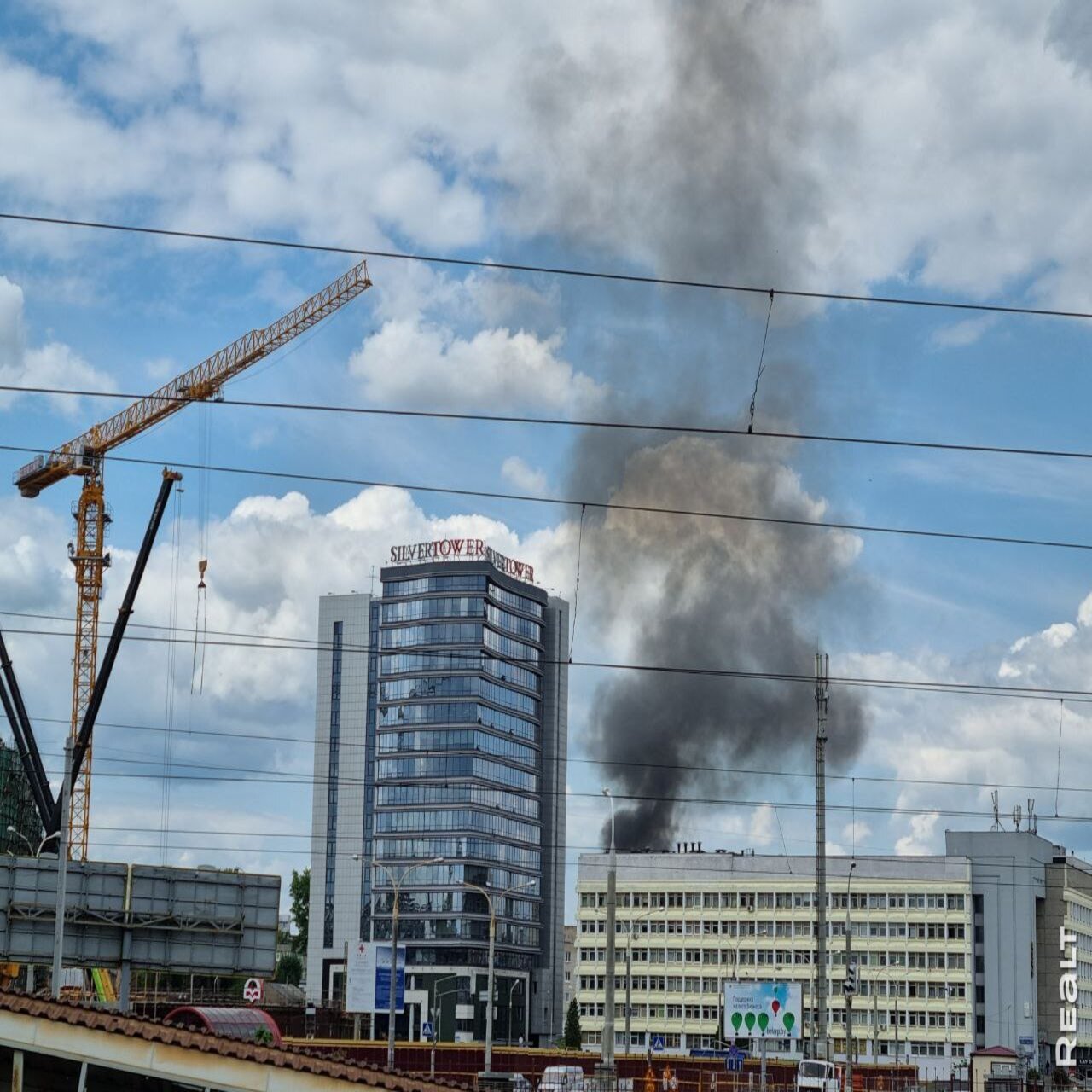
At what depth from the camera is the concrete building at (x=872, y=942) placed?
528 ft

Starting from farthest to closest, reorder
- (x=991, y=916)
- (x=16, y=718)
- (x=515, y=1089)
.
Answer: (x=991, y=916) < (x=16, y=718) < (x=515, y=1089)

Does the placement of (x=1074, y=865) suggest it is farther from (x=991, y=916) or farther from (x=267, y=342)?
(x=267, y=342)

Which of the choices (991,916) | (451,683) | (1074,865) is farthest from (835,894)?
(451,683)

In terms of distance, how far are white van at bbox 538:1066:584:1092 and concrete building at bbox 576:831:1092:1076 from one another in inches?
3175

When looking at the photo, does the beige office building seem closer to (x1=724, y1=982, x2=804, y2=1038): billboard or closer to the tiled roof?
(x1=724, y1=982, x2=804, y2=1038): billboard

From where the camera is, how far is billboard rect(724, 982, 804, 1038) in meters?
82.8

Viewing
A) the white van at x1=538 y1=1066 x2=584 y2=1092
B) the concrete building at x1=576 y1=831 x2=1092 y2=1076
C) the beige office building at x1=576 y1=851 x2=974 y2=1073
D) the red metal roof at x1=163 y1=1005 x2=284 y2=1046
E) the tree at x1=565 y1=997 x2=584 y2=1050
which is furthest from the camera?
the tree at x1=565 y1=997 x2=584 y2=1050

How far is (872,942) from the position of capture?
6476 inches

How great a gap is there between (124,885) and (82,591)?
93.9 metres

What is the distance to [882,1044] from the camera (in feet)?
523
